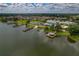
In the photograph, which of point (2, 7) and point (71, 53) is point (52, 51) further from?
point (2, 7)

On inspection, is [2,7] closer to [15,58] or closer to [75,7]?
[15,58]

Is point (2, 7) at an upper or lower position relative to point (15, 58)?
upper

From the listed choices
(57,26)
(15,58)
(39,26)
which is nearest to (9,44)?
(15,58)

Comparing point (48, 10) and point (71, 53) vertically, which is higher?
point (48, 10)

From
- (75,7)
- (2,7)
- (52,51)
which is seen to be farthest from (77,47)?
(2,7)

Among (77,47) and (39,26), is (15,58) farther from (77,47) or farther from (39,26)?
(77,47)

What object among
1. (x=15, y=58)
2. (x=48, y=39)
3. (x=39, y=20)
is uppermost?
(x=39, y=20)
